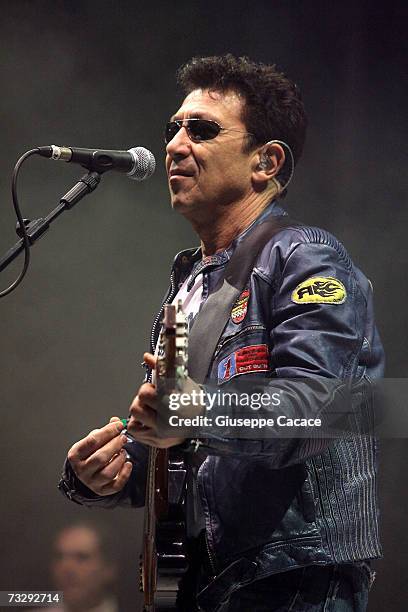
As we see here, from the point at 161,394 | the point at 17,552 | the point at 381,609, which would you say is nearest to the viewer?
the point at 161,394

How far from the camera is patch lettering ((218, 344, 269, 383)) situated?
2027mm

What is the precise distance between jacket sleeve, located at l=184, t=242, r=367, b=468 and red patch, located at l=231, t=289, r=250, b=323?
0.06 meters

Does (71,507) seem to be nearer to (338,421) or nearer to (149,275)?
(149,275)

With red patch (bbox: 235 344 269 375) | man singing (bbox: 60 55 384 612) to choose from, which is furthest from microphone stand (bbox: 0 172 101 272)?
red patch (bbox: 235 344 269 375)

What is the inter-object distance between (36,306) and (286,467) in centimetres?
134

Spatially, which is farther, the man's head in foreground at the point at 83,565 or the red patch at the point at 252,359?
the man's head in foreground at the point at 83,565

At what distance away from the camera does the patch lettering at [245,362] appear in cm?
203

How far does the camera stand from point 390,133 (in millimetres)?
2840

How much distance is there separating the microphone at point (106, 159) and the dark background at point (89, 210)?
0.57 m

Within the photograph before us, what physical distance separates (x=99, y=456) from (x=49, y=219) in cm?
60

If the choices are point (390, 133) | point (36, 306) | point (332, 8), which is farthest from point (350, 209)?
point (36, 306)

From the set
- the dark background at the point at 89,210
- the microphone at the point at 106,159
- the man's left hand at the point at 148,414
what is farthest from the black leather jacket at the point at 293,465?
the dark background at the point at 89,210

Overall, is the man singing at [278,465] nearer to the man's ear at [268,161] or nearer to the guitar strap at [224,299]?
the guitar strap at [224,299]

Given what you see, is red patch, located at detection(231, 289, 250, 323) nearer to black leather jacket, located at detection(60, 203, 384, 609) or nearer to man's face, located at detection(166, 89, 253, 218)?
black leather jacket, located at detection(60, 203, 384, 609)
